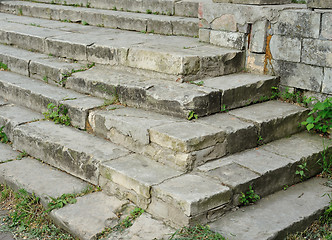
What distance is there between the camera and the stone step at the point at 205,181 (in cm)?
374

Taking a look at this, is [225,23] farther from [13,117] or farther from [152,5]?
[13,117]

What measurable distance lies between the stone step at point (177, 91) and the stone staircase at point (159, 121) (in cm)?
1

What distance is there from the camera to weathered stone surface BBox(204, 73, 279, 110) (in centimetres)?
486

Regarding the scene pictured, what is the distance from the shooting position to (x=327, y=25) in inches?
190

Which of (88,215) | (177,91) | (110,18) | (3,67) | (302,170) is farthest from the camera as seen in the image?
(110,18)

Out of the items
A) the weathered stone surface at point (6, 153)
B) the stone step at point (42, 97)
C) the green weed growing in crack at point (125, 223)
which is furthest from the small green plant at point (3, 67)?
the green weed growing in crack at point (125, 223)

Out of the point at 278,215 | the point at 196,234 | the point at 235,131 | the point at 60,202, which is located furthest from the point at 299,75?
the point at 60,202

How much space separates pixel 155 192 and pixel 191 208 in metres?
0.39

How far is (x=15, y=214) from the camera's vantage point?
4.25m

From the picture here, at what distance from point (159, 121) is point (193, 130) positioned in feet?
1.40

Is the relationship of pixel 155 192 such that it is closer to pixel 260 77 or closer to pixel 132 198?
pixel 132 198

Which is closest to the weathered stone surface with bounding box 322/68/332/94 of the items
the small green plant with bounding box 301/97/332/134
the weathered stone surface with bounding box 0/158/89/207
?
the small green plant with bounding box 301/97/332/134

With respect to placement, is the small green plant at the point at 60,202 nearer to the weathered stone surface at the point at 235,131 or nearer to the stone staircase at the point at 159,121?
the stone staircase at the point at 159,121

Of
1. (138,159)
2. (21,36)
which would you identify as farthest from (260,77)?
(21,36)
